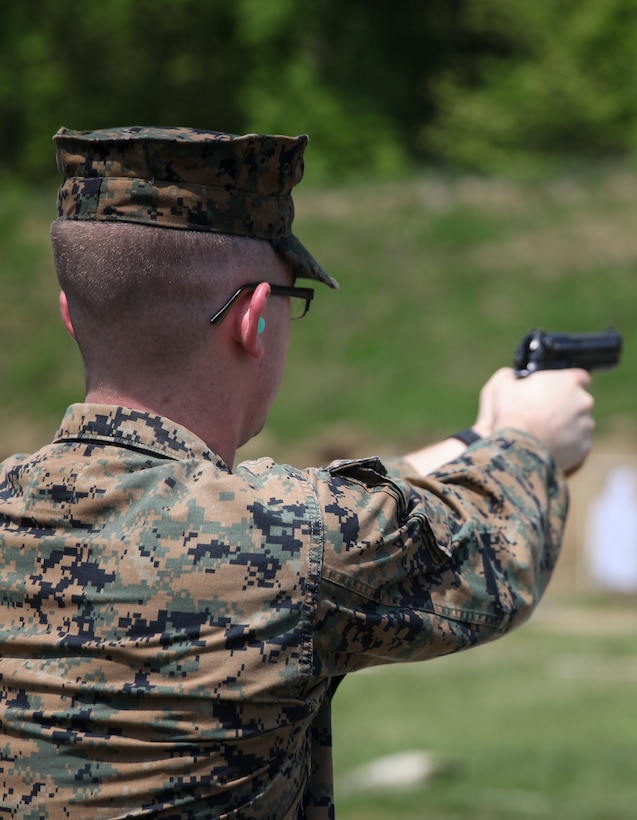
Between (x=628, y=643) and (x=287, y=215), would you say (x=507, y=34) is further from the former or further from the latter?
(x=287, y=215)

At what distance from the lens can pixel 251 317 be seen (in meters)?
2.01

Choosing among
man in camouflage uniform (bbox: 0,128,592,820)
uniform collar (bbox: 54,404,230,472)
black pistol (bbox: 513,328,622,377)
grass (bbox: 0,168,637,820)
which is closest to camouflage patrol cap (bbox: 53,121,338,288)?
man in camouflage uniform (bbox: 0,128,592,820)

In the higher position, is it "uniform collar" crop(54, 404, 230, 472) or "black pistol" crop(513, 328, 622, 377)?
"black pistol" crop(513, 328, 622, 377)

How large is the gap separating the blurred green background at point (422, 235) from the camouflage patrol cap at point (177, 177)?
5.32 metres

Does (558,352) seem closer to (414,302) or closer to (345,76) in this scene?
(414,302)

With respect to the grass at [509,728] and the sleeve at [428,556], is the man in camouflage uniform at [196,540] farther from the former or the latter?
the grass at [509,728]

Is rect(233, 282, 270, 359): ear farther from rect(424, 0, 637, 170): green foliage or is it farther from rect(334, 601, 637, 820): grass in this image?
rect(424, 0, 637, 170): green foliage

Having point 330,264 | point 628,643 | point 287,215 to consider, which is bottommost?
point 287,215

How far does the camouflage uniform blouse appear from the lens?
1.87 m

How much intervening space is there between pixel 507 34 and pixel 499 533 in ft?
127

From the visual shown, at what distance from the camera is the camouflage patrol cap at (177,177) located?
1.98 m

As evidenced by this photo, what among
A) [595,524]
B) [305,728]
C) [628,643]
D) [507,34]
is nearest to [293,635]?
[305,728]

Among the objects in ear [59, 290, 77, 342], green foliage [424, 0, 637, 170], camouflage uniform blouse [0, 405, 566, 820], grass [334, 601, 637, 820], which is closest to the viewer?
camouflage uniform blouse [0, 405, 566, 820]

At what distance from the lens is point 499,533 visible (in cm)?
209
